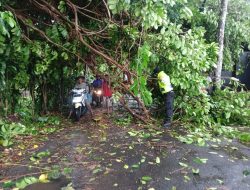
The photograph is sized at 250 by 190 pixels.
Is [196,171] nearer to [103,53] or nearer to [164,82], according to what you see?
[164,82]

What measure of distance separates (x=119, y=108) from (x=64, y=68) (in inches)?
82.9

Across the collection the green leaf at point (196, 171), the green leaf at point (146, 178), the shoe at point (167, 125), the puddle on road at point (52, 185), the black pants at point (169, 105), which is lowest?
the puddle on road at point (52, 185)

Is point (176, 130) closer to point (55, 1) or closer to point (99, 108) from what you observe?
point (99, 108)

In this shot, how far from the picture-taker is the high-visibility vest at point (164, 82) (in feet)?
25.9

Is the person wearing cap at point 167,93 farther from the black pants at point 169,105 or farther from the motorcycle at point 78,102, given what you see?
the motorcycle at point 78,102

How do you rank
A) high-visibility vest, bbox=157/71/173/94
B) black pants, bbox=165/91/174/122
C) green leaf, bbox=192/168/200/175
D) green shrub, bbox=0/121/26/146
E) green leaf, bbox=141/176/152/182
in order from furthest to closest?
black pants, bbox=165/91/174/122
high-visibility vest, bbox=157/71/173/94
green shrub, bbox=0/121/26/146
green leaf, bbox=192/168/200/175
green leaf, bbox=141/176/152/182

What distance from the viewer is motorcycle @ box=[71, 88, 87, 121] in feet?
28.4

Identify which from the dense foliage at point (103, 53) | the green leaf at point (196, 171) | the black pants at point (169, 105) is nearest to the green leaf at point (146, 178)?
the green leaf at point (196, 171)

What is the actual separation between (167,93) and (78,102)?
2.46m

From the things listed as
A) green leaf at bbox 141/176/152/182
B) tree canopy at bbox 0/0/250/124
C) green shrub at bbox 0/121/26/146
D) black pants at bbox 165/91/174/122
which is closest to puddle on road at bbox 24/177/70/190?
green leaf at bbox 141/176/152/182

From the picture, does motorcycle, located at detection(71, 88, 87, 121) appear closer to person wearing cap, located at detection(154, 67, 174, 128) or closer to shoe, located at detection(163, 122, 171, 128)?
person wearing cap, located at detection(154, 67, 174, 128)

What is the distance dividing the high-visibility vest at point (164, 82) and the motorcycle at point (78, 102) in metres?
2.30

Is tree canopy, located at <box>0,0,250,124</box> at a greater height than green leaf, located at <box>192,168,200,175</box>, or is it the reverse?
tree canopy, located at <box>0,0,250,124</box>

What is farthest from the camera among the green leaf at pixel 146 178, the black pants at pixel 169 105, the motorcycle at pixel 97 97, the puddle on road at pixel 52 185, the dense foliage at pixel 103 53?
the motorcycle at pixel 97 97
